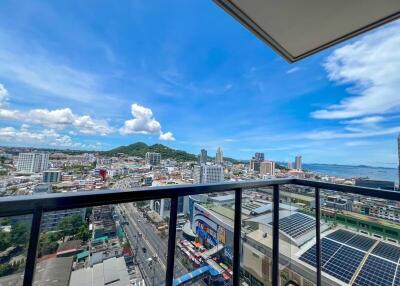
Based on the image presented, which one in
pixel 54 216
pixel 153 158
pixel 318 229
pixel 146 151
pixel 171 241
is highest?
pixel 146 151

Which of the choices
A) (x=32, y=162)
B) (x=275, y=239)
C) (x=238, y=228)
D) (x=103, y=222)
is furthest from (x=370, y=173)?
(x=32, y=162)

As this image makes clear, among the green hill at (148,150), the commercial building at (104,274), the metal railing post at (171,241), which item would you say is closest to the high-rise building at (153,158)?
the green hill at (148,150)

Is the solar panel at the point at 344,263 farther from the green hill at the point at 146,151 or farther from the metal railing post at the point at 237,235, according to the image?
the green hill at the point at 146,151

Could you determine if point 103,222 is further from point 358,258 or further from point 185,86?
point 185,86

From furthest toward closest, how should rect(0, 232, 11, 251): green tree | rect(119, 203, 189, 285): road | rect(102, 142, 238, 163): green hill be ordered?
rect(102, 142, 238, 163): green hill < rect(119, 203, 189, 285): road < rect(0, 232, 11, 251): green tree

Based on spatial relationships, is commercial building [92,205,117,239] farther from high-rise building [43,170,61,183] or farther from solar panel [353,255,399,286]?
solar panel [353,255,399,286]

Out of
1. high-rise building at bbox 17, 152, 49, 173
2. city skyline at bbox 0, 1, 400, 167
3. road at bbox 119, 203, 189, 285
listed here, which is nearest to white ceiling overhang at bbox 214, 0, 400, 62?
city skyline at bbox 0, 1, 400, 167

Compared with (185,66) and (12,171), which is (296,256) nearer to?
(12,171)

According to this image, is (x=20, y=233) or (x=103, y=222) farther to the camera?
(x=103, y=222)
